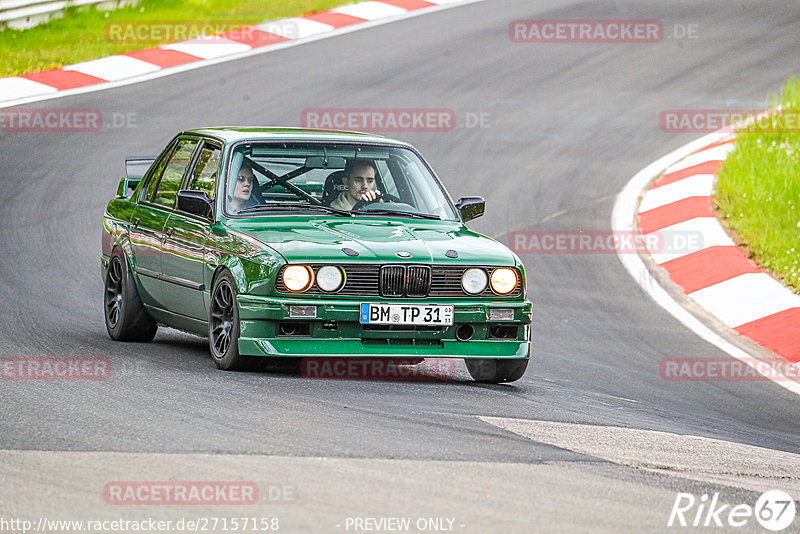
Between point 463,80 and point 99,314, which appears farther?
point 463,80

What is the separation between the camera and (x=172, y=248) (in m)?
8.80

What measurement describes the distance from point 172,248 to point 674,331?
400 cm

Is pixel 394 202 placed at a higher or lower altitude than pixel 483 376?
higher

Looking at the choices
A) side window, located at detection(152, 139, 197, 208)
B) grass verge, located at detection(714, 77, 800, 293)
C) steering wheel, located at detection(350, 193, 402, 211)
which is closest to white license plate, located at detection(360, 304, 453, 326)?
steering wheel, located at detection(350, 193, 402, 211)

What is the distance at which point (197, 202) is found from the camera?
846 centimetres

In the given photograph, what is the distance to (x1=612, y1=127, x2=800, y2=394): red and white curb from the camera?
10.6 metres

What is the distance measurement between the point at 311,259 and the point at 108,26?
13742mm

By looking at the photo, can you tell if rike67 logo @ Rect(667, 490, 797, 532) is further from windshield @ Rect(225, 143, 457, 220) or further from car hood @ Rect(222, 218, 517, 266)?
windshield @ Rect(225, 143, 457, 220)

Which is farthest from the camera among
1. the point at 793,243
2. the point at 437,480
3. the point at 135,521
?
the point at 793,243

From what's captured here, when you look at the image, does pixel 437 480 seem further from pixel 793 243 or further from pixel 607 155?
pixel 607 155

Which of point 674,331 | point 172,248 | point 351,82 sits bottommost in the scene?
point 674,331

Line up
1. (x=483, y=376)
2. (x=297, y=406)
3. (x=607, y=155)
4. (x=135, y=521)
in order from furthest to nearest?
(x=607, y=155) < (x=483, y=376) < (x=297, y=406) < (x=135, y=521)

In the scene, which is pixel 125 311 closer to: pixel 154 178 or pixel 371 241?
pixel 154 178

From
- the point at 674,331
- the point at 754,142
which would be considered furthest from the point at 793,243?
the point at 754,142
